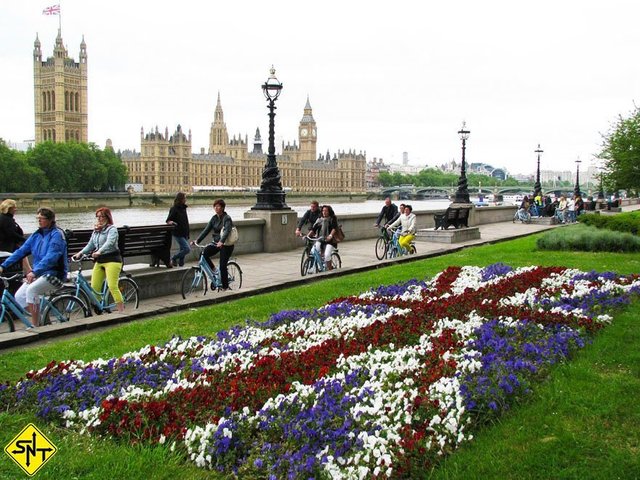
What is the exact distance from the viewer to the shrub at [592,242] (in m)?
16.7

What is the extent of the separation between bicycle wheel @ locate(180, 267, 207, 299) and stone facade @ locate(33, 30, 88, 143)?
155325mm

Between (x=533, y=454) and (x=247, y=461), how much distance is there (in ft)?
6.25

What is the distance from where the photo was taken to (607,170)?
3322cm

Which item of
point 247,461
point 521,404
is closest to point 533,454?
point 521,404

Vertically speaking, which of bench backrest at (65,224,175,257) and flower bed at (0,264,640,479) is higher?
bench backrest at (65,224,175,257)

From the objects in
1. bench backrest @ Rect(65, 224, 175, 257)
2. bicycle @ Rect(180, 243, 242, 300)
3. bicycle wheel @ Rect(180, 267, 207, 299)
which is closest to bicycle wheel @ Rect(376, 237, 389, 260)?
bicycle @ Rect(180, 243, 242, 300)

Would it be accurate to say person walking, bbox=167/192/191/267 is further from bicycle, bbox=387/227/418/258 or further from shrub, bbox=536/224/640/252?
shrub, bbox=536/224/640/252

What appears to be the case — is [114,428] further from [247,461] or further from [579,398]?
[579,398]

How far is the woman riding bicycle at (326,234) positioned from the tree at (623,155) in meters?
20.0

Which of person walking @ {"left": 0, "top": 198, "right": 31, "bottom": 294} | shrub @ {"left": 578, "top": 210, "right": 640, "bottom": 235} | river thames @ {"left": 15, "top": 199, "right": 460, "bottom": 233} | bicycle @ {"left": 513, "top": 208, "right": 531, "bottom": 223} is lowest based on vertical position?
river thames @ {"left": 15, "top": 199, "right": 460, "bottom": 233}

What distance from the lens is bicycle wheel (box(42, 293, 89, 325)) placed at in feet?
28.8

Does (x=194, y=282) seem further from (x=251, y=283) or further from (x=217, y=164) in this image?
(x=217, y=164)

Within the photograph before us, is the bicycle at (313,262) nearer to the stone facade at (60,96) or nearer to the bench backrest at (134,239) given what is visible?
the bench backrest at (134,239)

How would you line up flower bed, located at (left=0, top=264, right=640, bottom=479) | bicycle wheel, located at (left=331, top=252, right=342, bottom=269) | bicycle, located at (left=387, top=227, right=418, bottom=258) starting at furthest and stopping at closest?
bicycle, located at (left=387, top=227, right=418, bottom=258) → bicycle wheel, located at (left=331, top=252, right=342, bottom=269) → flower bed, located at (left=0, top=264, right=640, bottom=479)
